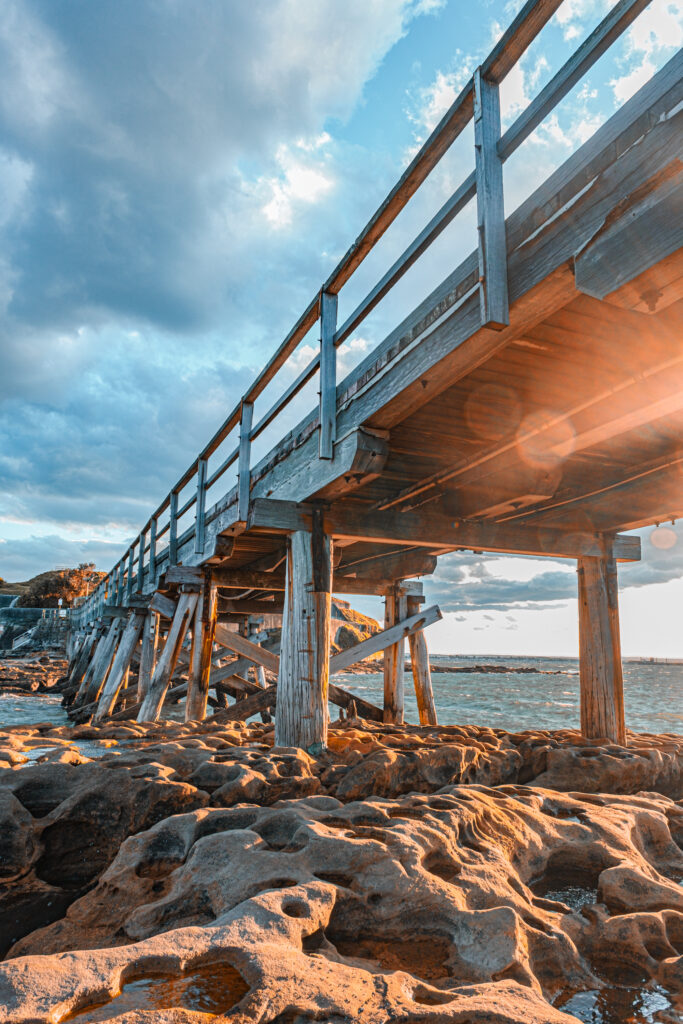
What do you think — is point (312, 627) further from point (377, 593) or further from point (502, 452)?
point (377, 593)

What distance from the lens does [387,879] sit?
2570 millimetres

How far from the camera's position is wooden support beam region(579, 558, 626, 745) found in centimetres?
686

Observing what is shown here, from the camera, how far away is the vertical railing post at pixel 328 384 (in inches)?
186

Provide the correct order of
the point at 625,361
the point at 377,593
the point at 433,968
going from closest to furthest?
the point at 433,968 < the point at 625,361 < the point at 377,593

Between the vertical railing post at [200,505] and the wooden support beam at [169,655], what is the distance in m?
1.48

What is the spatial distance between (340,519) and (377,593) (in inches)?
209

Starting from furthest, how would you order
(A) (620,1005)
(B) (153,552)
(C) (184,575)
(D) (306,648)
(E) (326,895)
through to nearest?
(B) (153,552)
(C) (184,575)
(D) (306,648)
(E) (326,895)
(A) (620,1005)

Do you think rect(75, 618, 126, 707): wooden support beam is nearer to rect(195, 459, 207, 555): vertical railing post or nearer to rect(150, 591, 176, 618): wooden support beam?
rect(150, 591, 176, 618): wooden support beam

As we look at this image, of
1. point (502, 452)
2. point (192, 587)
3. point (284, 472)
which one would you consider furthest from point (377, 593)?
point (502, 452)

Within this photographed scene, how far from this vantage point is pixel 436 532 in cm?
650

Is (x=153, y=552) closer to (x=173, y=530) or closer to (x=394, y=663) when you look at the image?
(x=173, y=530)

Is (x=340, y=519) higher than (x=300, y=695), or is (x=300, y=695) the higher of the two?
(x=340, y=519)

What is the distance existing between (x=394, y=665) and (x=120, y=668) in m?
6.69

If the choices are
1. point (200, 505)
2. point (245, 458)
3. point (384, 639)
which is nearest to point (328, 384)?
point (245, 458)
